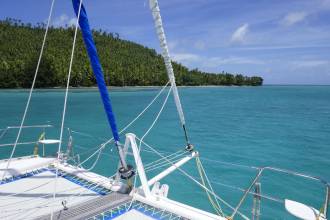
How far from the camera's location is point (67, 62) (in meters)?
98.9

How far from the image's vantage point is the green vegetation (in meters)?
90.6

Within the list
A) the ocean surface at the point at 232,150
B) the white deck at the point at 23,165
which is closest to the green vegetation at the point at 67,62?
the ocean surface at the point at 232,150

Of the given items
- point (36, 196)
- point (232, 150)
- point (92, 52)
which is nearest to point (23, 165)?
point (36, 196)

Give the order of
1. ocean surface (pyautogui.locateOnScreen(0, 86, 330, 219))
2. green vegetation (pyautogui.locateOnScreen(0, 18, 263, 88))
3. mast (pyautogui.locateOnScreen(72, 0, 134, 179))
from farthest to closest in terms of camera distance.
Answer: green vegetation (pyautogui.locateOnScreen(0, 18, 263, 88)) < ocean surface (pyautogui.locateOnScreen(0, 86, 330, 219)) < mast (pyautogui.locateOnScreen(72, 0, 134, 179))

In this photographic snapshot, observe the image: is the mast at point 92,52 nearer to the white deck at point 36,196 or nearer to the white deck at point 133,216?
the white deck at point 133,216

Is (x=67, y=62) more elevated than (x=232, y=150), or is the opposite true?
(x=67, y=62)

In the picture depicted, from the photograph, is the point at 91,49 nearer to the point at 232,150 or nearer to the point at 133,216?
the point at 133,216

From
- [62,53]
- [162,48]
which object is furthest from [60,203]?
[62,53]

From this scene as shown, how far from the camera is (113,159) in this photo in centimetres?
1695

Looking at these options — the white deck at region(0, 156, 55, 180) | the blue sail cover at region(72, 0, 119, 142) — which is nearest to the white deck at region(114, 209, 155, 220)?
the blue sail cover at region(72, 0, 119, 142)

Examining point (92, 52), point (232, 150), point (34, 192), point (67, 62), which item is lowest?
point (232, 150)

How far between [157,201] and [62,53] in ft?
363

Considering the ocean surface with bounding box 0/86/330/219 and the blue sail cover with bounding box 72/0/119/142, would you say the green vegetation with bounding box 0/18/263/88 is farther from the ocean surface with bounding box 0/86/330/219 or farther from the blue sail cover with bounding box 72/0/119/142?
the blue sail cover with bounding box 72/0/119/142

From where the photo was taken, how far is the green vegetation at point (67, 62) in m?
90.6
